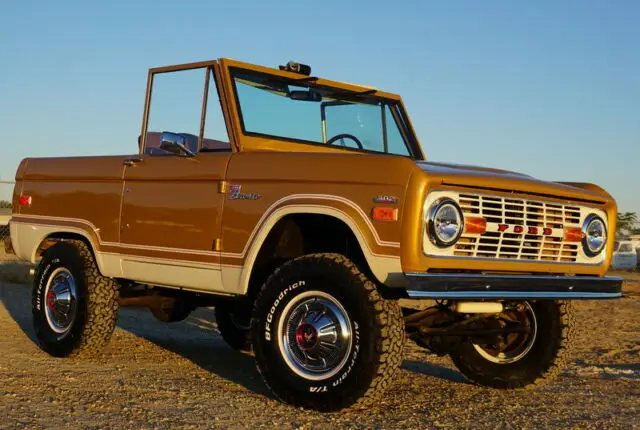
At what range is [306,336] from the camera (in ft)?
16.6

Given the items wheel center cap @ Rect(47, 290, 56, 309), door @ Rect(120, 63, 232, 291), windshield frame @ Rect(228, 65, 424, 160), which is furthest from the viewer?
wheel center cap @ Rect(47, 290, 56, 309)

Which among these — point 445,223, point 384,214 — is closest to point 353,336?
point 384,214

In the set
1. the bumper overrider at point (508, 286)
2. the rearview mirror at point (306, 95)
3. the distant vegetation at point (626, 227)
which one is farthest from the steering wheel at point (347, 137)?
the distant vegetation at point (626, 227)

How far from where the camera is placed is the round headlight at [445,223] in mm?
4766

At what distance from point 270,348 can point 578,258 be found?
2.05 m

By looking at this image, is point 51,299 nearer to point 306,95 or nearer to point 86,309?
point 86,309

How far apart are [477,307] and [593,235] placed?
1140mm

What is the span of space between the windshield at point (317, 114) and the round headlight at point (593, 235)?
188 cm

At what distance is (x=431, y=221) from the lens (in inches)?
187

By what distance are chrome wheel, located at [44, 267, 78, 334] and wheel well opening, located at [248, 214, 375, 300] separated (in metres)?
1.81

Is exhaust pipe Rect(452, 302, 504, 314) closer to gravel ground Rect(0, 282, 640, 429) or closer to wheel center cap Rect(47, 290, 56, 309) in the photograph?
gravel ground Rect(0, 282, 640, 429)

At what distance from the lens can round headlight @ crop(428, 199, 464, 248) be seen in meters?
4.77

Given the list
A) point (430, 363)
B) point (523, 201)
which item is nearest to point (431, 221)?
point (523, 201)

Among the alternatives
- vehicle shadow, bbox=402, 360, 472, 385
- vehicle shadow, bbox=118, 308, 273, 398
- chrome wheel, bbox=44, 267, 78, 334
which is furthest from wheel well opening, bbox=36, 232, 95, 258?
vehicle shadow, bbox=402, 360, 472, 385
